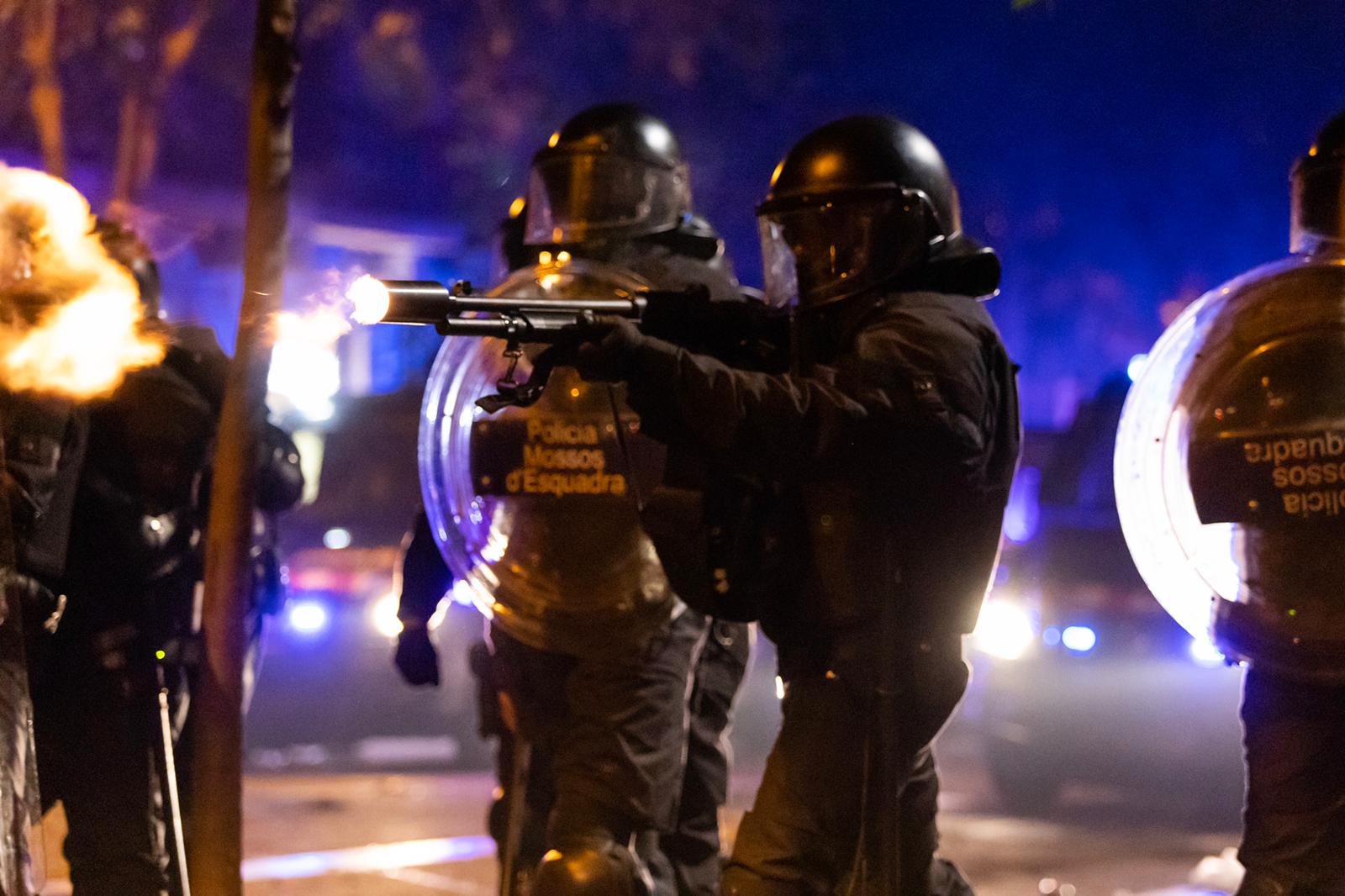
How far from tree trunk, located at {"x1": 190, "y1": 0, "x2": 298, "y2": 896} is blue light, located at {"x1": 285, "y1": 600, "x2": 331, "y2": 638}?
622cm

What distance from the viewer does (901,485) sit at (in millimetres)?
3307

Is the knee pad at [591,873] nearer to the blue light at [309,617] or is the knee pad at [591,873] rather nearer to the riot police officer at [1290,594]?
the riot police officer at [1290,594]

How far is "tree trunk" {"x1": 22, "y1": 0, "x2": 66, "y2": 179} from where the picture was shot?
15.1 metres

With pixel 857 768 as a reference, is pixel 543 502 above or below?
above

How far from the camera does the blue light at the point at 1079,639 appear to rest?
26.8ft

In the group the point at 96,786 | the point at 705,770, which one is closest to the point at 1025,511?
the point at 705,770

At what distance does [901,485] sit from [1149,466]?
2.63 ft

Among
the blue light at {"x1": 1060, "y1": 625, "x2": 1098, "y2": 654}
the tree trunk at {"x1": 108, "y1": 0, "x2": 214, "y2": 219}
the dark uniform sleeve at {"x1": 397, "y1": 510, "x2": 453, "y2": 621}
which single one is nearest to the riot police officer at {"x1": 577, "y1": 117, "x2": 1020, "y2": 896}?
the dark uniform sleeve at {"x1": 397, "y1": 510, "x2": 453, "y2": 621}

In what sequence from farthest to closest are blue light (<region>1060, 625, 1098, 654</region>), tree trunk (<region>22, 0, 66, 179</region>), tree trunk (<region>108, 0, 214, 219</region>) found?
tree trunk (<region>108, 0, 214, 219</region>), tree trunk (<region>22, 0, 66, 179</region>), blue light (<region>1060, 625, 1098, 654</region>)

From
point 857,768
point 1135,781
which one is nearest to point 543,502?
point 857,768

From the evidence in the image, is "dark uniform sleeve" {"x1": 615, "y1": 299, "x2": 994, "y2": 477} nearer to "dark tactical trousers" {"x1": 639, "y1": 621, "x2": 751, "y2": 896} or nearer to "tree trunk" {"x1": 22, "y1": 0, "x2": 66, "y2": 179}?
"dark tactical trousers" {"x1": 639, "y1": 621, "x2": 751, "y2": 896}

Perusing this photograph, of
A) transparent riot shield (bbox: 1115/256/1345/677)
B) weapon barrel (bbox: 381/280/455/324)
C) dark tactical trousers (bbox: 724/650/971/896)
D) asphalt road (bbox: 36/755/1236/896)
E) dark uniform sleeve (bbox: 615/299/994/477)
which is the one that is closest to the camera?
weapon barrel (bbox: 381/280/455/324)

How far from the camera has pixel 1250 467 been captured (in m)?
3.47

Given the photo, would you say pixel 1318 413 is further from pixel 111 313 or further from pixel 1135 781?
pixel 1135 781
